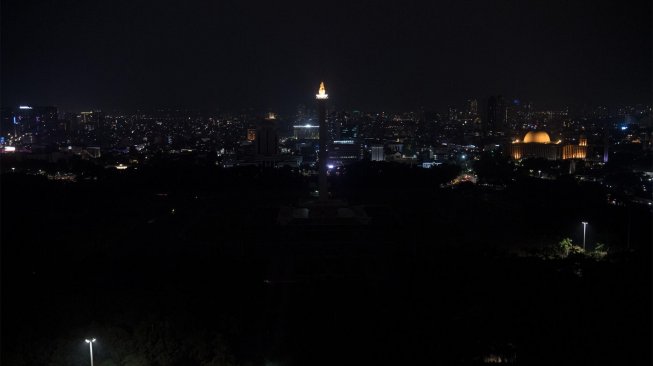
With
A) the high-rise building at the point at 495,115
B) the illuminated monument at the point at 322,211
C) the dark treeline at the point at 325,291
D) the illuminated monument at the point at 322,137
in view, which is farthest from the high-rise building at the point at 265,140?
the high-rise building at the point at 495,115

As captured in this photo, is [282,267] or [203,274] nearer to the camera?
[203,274]

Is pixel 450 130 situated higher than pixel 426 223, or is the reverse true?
pixel 450 130

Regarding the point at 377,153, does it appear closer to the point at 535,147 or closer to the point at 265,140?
the point at 265,140

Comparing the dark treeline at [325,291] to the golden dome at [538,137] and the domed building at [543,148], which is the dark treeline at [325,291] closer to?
the domed building at [543,148]

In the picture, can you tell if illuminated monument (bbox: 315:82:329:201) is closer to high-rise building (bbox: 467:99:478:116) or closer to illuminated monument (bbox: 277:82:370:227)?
illuminated monument (bbox: 277:82:370:227)

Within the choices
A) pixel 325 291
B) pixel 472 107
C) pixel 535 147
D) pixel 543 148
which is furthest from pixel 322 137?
pixel 472 107

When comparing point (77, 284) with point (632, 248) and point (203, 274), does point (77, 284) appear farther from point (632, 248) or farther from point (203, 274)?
point (632, 248)

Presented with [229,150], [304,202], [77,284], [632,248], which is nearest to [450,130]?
[229,150]

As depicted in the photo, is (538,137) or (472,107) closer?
(538,137)
